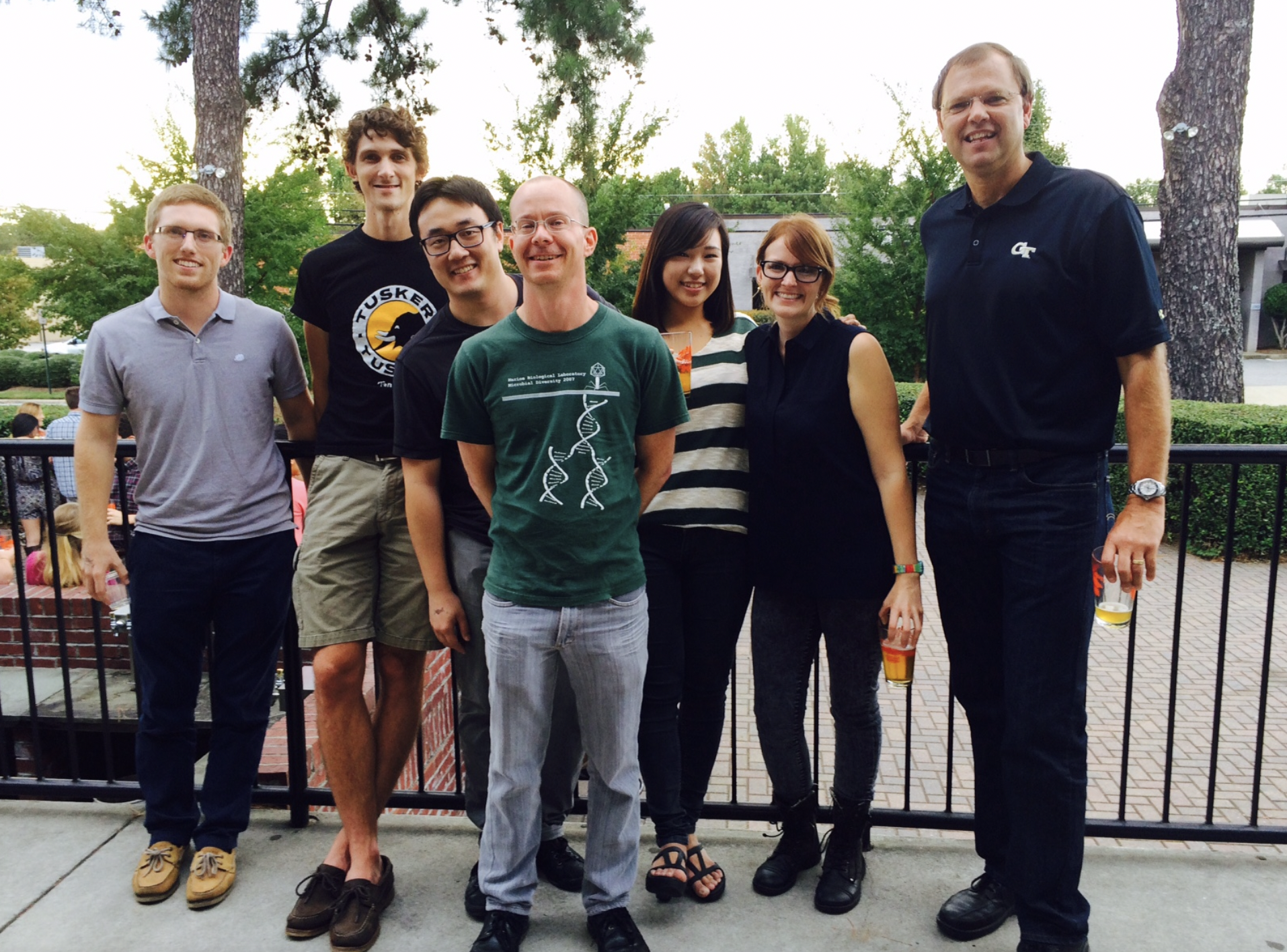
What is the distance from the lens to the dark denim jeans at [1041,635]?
7.25 feet

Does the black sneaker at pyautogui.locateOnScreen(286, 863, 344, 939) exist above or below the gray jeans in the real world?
below

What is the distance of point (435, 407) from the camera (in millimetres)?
2398

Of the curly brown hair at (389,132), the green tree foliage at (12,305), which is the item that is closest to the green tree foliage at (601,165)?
the curly brown hair at (389,132)

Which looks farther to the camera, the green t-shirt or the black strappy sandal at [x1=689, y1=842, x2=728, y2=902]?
the black strappy sandal at [x1=689, y1=842, x2=728, y2=902]

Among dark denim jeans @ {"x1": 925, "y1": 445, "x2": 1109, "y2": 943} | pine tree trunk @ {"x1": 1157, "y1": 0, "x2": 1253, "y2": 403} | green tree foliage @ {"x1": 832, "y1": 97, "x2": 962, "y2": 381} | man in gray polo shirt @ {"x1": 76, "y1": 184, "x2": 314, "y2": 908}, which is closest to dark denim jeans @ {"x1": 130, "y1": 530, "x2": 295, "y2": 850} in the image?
man in gray polo shirt @ {"x1": 76, "y1": 184, "x2": 314, "y2": 908}

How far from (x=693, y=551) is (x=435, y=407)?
0.78 metres

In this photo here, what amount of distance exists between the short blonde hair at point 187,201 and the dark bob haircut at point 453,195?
1.99 ft

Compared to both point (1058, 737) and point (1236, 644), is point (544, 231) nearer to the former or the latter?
point (1058, 737)

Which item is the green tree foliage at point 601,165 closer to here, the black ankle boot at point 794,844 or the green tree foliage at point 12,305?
the black ankle boot at point 794,844

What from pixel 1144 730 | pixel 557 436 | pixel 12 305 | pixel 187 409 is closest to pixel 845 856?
pixel 557 436

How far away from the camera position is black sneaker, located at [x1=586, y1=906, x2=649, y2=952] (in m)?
2.33

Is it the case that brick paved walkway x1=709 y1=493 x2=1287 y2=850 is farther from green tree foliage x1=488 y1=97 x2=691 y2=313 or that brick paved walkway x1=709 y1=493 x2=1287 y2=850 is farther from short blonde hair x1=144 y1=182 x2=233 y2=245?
green tree foliage x1=488 y1=97 x2=691 y2=313

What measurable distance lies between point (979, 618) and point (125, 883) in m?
2.58

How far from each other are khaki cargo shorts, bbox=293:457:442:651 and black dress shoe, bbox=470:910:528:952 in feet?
2.36
